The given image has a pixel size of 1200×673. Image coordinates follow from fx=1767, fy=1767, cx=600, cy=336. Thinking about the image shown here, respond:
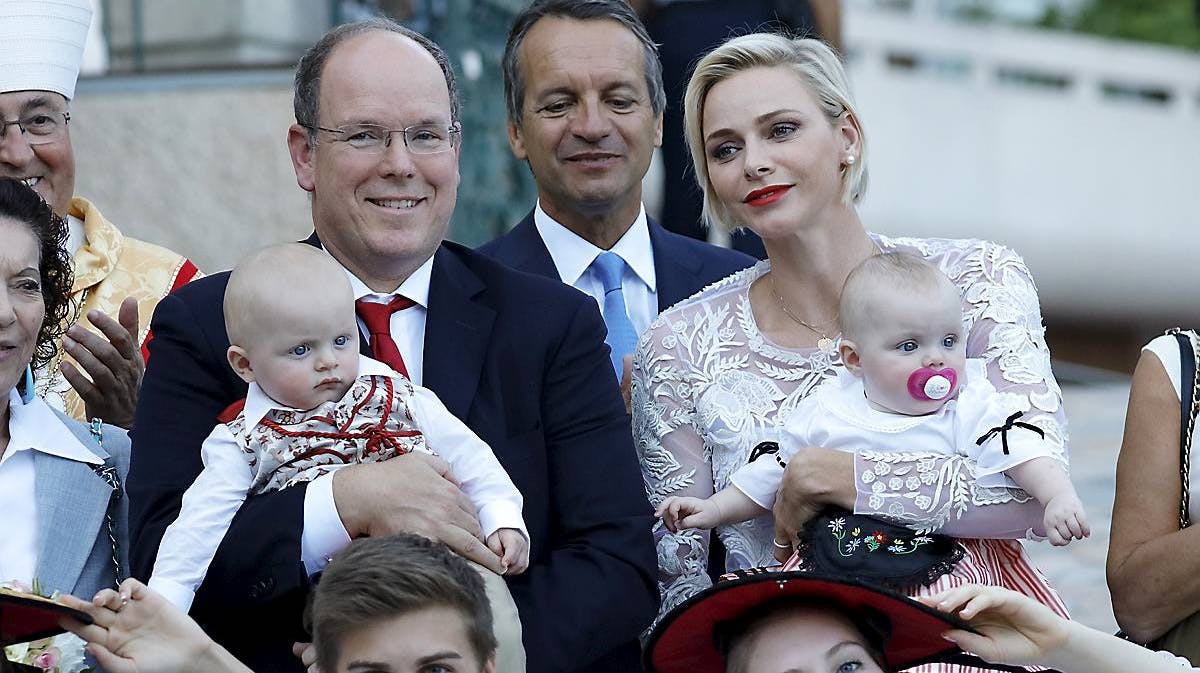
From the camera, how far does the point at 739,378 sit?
406 cm

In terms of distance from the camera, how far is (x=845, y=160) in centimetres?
414

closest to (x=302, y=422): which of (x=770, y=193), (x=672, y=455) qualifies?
(x=672, y=455)

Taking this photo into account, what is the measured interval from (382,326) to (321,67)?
2.00 feet

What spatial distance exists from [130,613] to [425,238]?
1112mm

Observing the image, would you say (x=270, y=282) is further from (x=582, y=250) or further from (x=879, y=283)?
(x=582, y=250)

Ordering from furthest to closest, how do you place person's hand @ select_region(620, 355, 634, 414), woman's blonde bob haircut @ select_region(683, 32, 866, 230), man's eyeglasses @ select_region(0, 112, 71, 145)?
1. man's eyeglasses @ select_region(0, 112, 71, 145)
2. person's hand @ select_region(620, 355, 634, 414)
3. woman's blonde bob haircut @ select_region(683, 32, 866, 230)

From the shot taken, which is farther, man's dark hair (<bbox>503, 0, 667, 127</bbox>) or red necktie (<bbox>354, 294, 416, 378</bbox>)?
man's dark hair (<bbox>503, 0, 667, 127</bbox>)

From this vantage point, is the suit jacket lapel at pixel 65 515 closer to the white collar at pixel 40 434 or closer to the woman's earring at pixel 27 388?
the white collar at pixel 40 434

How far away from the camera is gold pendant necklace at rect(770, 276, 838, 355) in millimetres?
4008

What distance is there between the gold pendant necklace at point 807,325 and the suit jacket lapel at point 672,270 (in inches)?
25.8

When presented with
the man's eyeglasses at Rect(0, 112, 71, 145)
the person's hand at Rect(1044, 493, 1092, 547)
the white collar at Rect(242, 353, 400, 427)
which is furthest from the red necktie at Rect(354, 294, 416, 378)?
the man's eyeglasses at Rect(0, 112, 71, 145)

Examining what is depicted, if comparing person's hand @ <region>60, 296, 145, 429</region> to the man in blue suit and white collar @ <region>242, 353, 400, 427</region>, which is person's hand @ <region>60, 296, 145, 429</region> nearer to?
white collar @ <region>242, 353, 400, 427</region>

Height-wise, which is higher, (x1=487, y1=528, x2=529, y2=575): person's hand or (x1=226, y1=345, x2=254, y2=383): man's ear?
(x1=226, y1=345, x2=254, y2=383): man's ear

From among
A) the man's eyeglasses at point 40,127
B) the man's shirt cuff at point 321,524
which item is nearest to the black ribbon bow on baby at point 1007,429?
the man's shirt cuff at point 321,524
